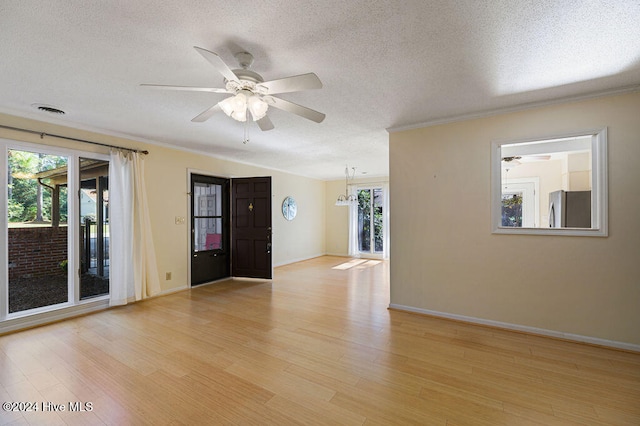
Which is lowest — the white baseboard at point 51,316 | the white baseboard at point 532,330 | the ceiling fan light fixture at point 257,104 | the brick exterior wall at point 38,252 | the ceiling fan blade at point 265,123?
the white baseboard at point 532,330

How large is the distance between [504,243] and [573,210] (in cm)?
80

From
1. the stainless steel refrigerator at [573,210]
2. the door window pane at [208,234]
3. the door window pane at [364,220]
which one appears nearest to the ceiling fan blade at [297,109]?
the stainless steel refrigerator at [573,210]

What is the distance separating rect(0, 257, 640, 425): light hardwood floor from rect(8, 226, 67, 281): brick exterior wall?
2.07m

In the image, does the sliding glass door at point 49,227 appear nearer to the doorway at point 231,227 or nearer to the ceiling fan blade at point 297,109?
the doorway at point 231,227

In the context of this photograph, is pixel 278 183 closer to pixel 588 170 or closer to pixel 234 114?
pixel 234 114

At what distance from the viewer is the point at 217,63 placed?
1583 mm

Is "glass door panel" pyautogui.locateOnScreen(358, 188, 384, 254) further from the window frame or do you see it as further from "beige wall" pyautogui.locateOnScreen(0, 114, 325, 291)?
the window frame

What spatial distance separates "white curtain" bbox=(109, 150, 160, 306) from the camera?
3.80 m

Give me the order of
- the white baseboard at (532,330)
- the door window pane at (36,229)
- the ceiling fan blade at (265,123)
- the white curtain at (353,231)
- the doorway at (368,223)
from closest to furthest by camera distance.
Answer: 1. the ceiling fan blade at (265,123)
2. the white baseboard at (532,330)
3. the door window pane at (36,229)
4. the doorway at (368,223)
5. the white curtain at (353,231)

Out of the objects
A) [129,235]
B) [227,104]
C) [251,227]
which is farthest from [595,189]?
[129,235]

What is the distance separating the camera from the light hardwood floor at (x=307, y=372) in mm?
1749

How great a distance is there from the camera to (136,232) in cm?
403

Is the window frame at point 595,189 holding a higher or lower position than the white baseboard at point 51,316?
higher

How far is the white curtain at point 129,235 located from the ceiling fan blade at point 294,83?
3235 millimetres
